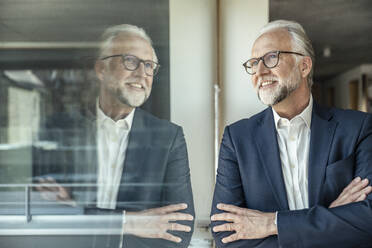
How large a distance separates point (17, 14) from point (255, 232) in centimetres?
191

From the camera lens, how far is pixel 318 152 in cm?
278

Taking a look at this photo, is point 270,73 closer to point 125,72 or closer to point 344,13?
point 344,13

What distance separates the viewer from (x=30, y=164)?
316 centimetres

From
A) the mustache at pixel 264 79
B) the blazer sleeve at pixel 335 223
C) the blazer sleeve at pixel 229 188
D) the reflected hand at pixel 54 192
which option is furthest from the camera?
the reflected hand at pixel 54 192

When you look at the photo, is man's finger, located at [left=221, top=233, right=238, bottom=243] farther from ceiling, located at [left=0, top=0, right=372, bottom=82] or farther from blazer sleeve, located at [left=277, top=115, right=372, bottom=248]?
ceiling, located at [left=0, top=0, right=372, bottom=82]

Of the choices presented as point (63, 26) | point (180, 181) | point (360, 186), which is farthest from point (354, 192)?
point (63, 26)

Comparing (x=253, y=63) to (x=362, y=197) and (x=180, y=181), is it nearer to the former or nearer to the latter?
(x=180, y=181)

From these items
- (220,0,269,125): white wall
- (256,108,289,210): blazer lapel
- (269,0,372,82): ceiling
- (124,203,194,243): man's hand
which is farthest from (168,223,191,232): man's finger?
(269,0,372,82): ceiling

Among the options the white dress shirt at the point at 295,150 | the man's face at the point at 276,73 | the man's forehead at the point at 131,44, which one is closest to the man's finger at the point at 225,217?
the white dress shirt at the point at 295,150

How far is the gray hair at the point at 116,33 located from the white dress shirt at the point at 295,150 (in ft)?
2.99

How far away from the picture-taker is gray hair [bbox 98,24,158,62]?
116 inches

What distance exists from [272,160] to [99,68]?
112cm

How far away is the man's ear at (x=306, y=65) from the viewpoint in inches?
110

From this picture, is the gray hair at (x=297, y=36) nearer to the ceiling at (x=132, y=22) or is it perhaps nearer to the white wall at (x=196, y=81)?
the ceiling at (x=132, y=22)
